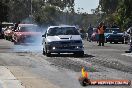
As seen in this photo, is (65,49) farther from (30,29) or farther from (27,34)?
(30,29)

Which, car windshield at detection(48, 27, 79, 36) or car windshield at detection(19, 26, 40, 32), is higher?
car windshield at detection(48, 27, 79, 36)

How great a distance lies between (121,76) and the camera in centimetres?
1402

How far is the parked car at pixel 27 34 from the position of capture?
116 feet

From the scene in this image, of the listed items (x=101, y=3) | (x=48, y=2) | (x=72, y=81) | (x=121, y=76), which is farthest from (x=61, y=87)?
(x=48, y=2)

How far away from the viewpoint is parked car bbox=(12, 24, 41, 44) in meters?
35.4

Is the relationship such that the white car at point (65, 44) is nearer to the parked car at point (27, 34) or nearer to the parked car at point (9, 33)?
the parked car at point (27, 34)

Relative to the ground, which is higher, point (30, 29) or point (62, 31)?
point (62, 31)

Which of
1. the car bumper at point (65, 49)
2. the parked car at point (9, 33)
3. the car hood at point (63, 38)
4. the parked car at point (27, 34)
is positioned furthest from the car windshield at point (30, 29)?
the car bumper at point (65, 49)

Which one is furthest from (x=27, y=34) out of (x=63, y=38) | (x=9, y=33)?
(x=9, y=33)

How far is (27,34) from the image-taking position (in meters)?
35.8

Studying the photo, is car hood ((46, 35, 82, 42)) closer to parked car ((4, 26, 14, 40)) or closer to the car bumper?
the car bumper

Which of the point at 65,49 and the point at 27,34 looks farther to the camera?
the point at 27,34

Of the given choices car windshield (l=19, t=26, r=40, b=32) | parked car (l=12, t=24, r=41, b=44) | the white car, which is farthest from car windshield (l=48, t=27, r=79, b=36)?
car windshield (l=19, t=26, r=40, b=32)

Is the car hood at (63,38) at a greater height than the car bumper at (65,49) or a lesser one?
greater
